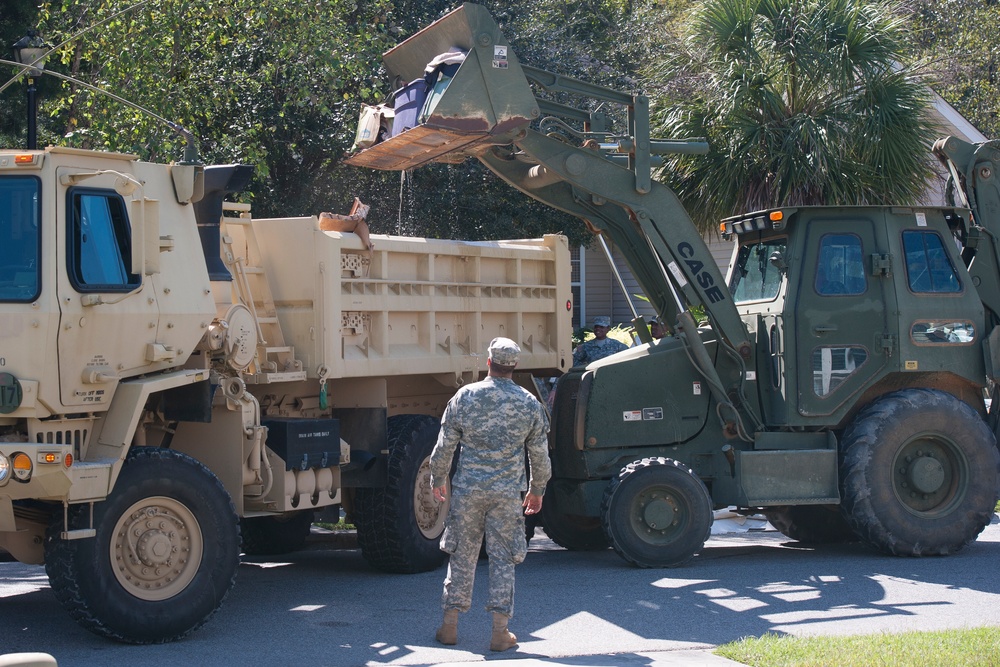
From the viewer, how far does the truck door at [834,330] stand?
10383 millimetres

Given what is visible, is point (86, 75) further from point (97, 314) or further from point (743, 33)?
point (97, 314)

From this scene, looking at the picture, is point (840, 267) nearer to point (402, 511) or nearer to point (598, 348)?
point (598, 348)

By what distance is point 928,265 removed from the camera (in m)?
10.7

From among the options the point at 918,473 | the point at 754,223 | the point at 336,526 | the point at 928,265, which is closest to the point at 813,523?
the point at 918,473

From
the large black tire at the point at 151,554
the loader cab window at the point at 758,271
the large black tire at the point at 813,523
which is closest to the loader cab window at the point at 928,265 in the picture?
the loader cab window at the point at 758,271

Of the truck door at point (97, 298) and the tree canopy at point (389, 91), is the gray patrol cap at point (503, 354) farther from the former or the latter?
the tree canopy at point (389, 91)

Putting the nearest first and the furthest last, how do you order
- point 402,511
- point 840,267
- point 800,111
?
point 402,511 → point 840,267 → point 800,111

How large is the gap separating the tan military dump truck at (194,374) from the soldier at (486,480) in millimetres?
1442

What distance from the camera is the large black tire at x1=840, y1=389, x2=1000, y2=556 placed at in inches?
399

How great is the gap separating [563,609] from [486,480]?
5.36 feet

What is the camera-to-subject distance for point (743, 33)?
15.5 metres

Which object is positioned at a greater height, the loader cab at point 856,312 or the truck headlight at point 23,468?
the loader cab at point 856,312

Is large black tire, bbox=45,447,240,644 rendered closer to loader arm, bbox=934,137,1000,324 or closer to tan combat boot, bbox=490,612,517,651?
tan combat boot, bbox=490,612,517,651

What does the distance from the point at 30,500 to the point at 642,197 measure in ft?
17.9
